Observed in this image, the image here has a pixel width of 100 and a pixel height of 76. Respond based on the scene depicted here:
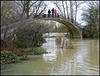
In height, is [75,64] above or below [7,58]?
below

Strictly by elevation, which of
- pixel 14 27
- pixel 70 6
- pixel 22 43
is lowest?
pixel 22 43

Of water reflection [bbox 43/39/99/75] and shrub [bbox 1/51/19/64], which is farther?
shrub [bbox 1/51/19/64]

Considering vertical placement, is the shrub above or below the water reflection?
above

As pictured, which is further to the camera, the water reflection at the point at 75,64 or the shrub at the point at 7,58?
the shrub at the point at 7,58

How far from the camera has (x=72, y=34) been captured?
126ft

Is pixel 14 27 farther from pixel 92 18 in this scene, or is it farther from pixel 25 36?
pixel 92 18

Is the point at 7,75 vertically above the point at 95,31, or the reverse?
the point at 95,31

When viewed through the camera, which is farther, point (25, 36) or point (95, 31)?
point (95, 31)

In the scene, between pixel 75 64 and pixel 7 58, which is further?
pixel 75 64

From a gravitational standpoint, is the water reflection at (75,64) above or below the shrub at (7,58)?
below

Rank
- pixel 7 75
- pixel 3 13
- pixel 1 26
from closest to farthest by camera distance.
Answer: pixel 7 75 → pixel 1 26 → pixel 3 13

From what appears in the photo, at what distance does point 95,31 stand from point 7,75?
30.3 meters

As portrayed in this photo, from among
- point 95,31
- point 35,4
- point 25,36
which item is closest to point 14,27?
point 25,36

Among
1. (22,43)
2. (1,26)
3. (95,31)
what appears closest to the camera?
(1,26)
